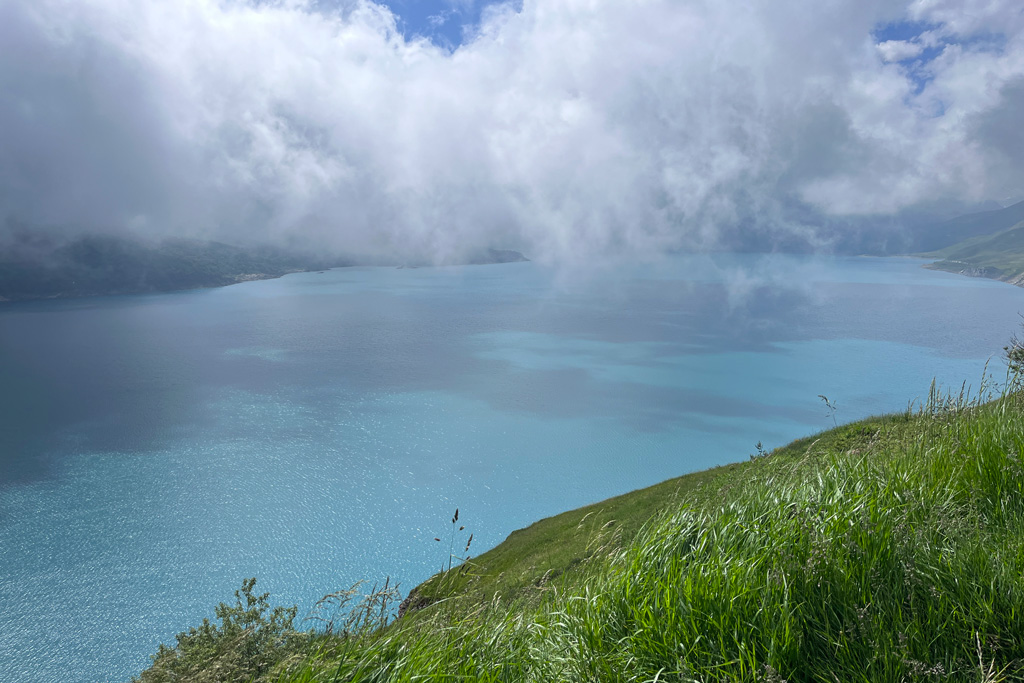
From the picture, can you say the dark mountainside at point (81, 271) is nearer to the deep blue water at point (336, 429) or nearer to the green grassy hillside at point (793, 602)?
the deep blue water at point (336, 429)

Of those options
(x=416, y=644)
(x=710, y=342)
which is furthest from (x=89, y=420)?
(x=710, y=342)

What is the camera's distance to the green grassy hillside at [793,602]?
3.17 metres

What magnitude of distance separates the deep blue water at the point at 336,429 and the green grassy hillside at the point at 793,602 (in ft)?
92.7

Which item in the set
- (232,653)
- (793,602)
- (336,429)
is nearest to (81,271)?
(336,429)

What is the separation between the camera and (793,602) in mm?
3420

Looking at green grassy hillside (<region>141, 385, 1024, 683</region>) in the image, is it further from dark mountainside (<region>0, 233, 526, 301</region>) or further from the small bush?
dark mountainside (<region>0, 233, 526, 301</region>)

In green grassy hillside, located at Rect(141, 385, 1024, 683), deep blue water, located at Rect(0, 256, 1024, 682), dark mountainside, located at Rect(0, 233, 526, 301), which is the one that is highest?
dark mountainside, located at Rect(0, 233, 526, 301)

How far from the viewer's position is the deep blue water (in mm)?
30672

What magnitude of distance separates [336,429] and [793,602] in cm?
5415

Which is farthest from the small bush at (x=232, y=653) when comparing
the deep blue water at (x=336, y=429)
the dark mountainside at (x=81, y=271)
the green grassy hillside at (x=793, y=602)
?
the dark mountainside at (x=81, y=271)

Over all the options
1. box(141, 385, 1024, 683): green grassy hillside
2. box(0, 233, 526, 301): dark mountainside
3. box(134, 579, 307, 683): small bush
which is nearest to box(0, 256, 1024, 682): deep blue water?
box(134, 579, 307, 683): small bush

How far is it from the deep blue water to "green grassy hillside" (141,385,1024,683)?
28251 millimetres

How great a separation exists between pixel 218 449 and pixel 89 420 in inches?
748

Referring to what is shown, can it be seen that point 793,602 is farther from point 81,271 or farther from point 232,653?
point 81,271
